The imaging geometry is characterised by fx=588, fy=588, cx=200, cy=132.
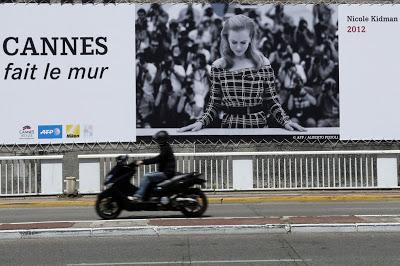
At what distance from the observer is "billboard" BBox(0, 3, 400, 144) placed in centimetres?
1920

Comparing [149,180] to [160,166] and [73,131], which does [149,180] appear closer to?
[160,166]

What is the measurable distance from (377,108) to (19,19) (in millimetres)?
12248

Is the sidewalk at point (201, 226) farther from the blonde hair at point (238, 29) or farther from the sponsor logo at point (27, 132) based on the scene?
the blonde hair at point (238, 29)

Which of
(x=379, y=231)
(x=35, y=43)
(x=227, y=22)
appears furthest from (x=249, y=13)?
(x=379, y=231)

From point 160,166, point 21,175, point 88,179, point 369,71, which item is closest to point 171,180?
point 160,166

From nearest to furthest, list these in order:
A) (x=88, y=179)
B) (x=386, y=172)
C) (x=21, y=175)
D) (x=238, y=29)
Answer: (x=21, y=175) → (x=88, y=179) → (x=386, y=172) → (x=238, y=29)

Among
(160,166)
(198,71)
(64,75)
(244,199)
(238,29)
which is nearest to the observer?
(160,166)

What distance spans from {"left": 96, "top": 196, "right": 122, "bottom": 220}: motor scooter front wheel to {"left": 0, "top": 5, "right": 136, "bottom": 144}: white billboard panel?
23.9ft

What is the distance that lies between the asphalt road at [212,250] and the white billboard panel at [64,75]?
9327 mm

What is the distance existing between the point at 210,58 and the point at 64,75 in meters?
4.85

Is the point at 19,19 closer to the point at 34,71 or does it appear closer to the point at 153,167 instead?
the point at 34,71

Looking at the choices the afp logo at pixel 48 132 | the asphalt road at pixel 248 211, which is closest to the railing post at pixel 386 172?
the asphalt road at pixel 248 211

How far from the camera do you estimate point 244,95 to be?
64.5ft

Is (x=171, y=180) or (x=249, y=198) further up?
(x=171, y=180)
